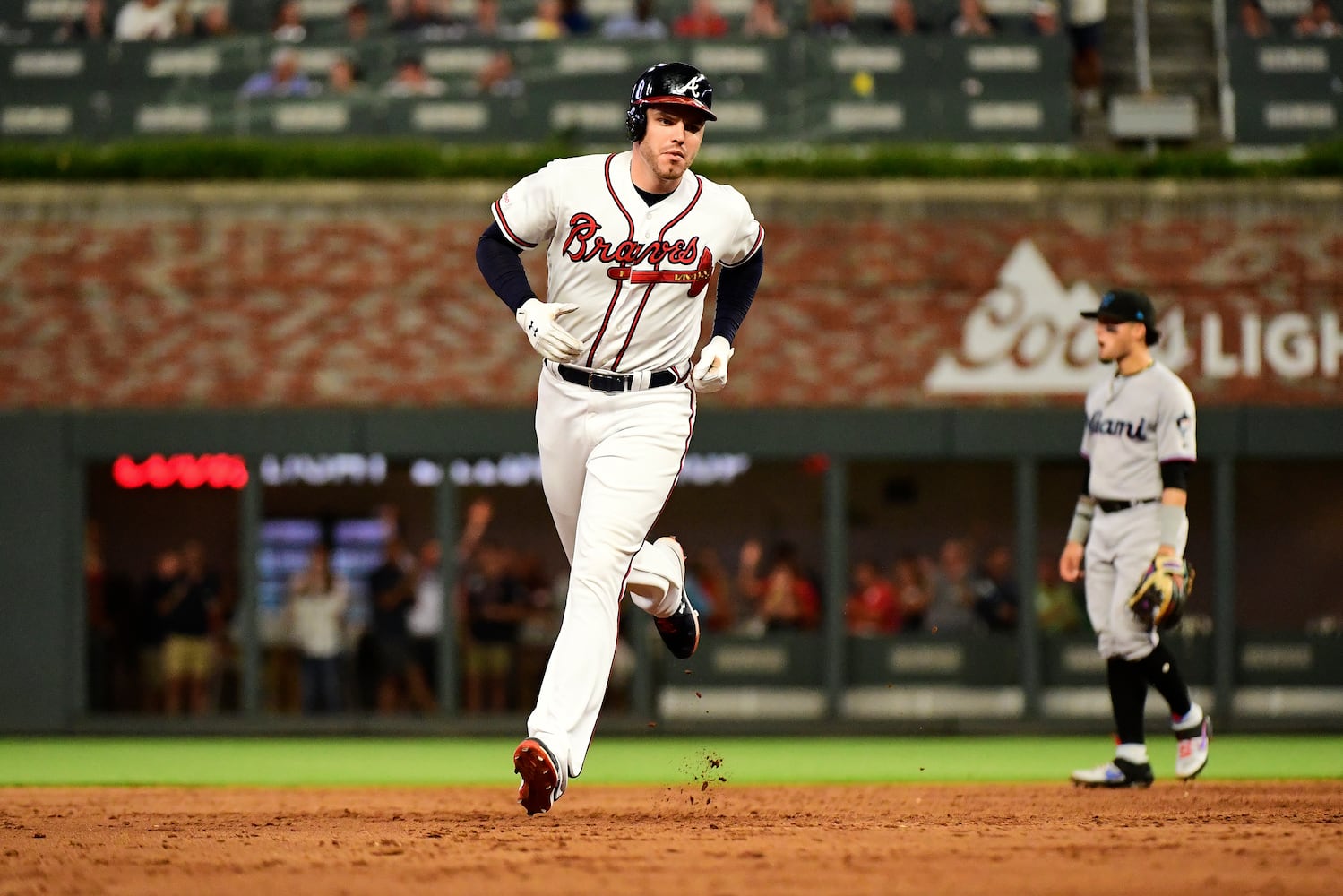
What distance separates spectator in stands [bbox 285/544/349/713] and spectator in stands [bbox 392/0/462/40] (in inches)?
196

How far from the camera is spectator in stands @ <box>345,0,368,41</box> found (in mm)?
16250

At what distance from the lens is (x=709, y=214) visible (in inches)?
256

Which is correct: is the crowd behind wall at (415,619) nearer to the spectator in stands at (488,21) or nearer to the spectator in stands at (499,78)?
the spectator in stands at (499,78)

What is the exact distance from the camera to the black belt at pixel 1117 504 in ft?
28.7

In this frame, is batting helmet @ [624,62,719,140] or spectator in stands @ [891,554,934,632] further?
spectator in stands @ [891,554,934,632]

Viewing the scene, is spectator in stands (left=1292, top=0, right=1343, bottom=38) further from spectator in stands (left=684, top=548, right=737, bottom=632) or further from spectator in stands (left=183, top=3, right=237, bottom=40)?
spectator in stands (left=183, top=3, right=237, bottom=40)

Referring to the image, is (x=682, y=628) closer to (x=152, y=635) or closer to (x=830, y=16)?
(x=152, y=635)

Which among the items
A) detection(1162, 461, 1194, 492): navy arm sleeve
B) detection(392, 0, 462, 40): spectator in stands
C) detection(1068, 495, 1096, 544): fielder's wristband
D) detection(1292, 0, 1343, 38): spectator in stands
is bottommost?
detection(1068, 495, 1096, 544): fielder's wristband

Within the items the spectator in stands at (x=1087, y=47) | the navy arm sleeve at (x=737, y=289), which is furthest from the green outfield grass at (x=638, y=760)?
the spectator in stands at (x=1087, y=47)

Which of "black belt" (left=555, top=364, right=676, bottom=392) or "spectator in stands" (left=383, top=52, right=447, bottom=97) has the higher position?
"spectator in stands" (left=383, top=52, right=447, bottom=97)

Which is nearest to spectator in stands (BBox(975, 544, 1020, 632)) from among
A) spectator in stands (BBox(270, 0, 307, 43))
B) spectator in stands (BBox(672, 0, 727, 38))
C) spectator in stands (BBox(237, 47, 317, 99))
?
spectator in stands (BBox(672, 0, 727, 38))

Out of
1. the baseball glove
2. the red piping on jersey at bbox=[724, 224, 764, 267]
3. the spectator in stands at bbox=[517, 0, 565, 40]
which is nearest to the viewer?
the red piping on jersey at bbox=[724, 224, 764, 267]

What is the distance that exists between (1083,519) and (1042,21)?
8447 millimetres

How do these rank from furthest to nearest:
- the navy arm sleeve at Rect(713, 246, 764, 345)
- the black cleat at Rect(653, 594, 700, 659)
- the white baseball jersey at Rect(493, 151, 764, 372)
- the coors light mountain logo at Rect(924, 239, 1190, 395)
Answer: the coors light mountain logo at Rect(924, 239, 1190, 395) < the black cleat at Rect(653, 594, 700, 659) < the navy arm sleeve at Rect(713, 246, 764, 345) < the white baseball jersey at Rect(493, 151, 764, 372)
